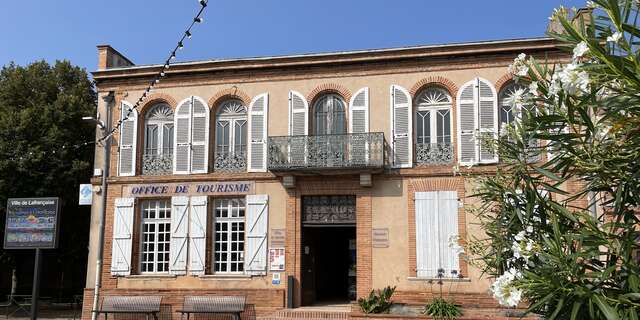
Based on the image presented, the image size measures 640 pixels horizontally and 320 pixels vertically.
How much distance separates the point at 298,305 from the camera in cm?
1723

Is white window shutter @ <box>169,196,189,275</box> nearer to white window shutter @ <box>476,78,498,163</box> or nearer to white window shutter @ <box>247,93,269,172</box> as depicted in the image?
white window shutter @ <box>247,93,269,172</box>

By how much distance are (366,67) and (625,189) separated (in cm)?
1355

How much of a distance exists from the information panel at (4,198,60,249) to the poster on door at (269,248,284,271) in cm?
541

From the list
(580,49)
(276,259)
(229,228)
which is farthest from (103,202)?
(580,49)

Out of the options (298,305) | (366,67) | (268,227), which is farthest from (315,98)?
(298,305)

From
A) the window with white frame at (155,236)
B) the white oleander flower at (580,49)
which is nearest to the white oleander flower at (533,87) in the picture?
the white oleander flower at (580,49)

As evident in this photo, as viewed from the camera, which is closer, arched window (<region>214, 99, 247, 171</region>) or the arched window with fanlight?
the arched window with fanlight

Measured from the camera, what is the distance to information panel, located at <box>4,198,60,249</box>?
16016 millimetres

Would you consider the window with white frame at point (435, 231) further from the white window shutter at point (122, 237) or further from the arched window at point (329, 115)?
the white window shutter at point (122, 237)

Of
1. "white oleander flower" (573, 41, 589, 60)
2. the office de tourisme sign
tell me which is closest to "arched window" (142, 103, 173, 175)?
the office de tourisme sign

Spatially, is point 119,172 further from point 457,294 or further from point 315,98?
point 457,294

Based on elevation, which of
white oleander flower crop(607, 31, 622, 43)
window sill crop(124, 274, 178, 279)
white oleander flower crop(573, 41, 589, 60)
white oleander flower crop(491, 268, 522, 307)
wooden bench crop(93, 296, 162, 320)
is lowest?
wooden bench crop(93, 296, 162, 320)

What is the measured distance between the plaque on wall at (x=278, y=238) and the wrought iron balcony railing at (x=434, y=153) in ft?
13.5

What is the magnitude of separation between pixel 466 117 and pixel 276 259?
6.27 meters
